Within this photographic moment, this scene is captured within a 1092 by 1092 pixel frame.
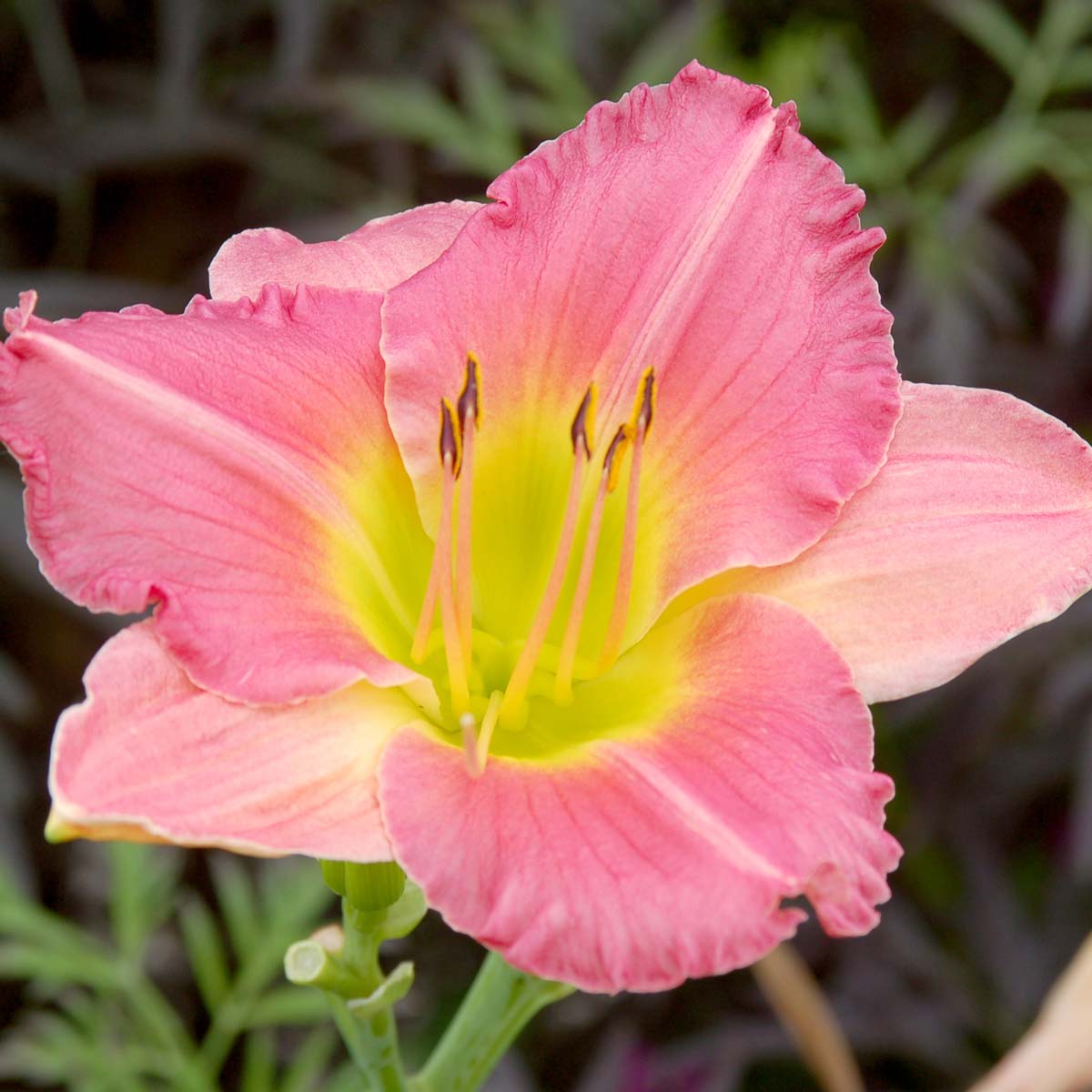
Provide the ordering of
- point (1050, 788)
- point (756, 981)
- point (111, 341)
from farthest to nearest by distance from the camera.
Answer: point (1050, 788)
point (756, 981)
point (111, 341)

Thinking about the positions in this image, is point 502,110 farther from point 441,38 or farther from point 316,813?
point 316,813

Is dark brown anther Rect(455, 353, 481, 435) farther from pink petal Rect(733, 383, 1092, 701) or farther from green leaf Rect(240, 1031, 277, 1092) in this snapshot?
green leaf Rect(240, 1031, 277, 1092)

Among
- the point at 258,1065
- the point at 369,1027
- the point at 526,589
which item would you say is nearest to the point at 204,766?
the point at 369,1027

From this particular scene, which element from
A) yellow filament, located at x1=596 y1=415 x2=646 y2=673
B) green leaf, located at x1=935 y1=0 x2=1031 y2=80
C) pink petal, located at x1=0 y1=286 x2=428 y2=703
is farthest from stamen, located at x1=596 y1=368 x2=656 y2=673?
green leaf, located at x1=935 y1=0 x2=1031 y2=80

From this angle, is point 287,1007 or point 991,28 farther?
point 991,28

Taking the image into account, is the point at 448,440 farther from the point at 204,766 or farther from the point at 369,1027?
the point at 369,1027

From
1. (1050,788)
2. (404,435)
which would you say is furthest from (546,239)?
(1050,788)

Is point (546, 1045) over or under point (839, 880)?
under
